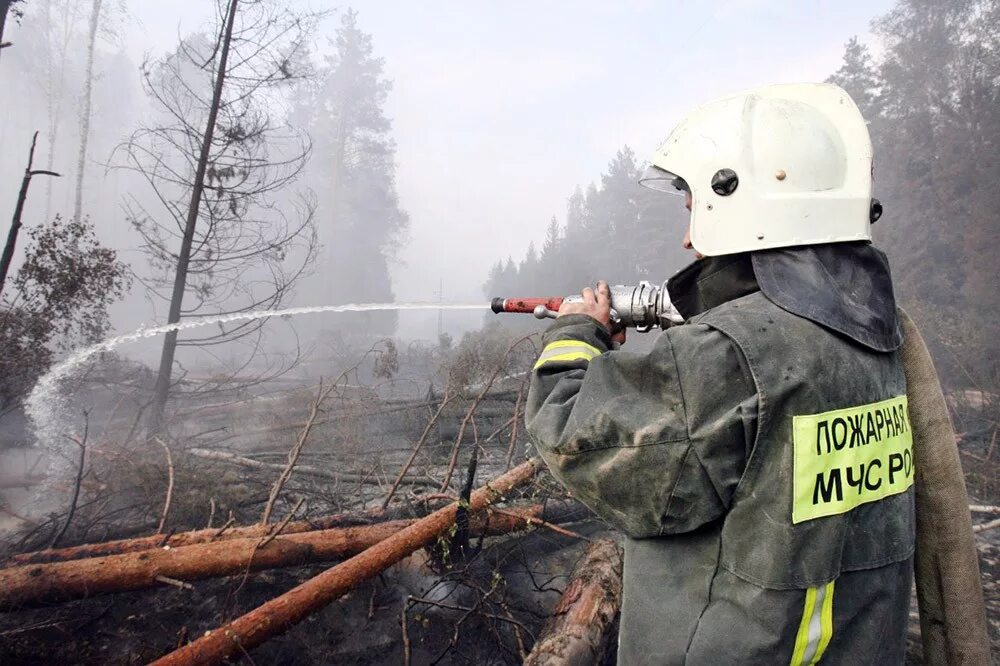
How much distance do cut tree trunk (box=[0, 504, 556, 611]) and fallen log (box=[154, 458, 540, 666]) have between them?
20cm

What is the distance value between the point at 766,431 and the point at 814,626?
0.49 meters

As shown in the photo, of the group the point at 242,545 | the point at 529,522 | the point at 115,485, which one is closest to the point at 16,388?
the point at 115,485

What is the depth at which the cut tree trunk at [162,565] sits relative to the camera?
3.03m

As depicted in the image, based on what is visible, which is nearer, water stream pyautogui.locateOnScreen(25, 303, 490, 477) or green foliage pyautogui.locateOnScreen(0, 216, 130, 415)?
green foliage pyautogui.locateOnScreen(0, 216, 130, 415)

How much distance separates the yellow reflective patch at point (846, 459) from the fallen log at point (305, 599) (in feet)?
8.86

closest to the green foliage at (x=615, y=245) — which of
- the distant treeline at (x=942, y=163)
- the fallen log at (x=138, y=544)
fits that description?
the distant treeline at (x=942, y=163)

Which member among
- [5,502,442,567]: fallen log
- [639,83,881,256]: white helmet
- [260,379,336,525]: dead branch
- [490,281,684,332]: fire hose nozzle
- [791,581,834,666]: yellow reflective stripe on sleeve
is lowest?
[5,502,442,567]: fallen log

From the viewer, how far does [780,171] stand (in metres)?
1.44

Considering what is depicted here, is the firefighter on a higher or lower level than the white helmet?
lower

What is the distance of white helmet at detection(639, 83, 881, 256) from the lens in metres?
1.39

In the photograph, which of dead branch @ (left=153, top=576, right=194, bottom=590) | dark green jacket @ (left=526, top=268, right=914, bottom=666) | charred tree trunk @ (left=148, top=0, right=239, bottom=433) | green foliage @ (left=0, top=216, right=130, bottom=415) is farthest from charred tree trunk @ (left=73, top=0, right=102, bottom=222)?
dark green jacket @ (left=526, top=268, right=914, bottom=666)

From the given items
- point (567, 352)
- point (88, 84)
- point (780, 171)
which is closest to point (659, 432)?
point (567, 352)

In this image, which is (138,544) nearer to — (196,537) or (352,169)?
(196,537)

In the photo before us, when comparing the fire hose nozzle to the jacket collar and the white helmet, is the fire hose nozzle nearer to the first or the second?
the jacket collar
